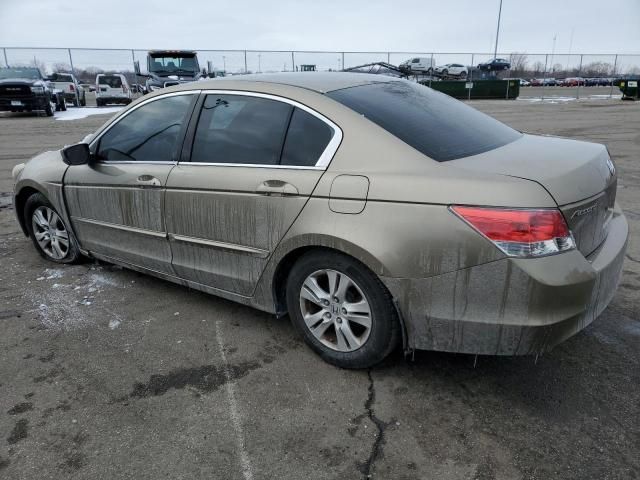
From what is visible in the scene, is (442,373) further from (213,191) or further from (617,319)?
(213,191)

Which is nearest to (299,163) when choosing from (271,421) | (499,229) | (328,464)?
(499,229)

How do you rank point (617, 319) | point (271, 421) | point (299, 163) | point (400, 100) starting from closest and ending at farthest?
point (271, 421) → point (299, 163) → point (400, 100) → point (617, 319)

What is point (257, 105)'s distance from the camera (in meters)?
3.18

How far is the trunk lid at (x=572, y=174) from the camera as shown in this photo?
2383 mm

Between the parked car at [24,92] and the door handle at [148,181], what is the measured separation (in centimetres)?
1822

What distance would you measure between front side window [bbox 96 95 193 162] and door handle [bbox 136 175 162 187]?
14 cm

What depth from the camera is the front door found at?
11.6ft

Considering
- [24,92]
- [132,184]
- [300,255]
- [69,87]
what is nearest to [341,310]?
[300,255]

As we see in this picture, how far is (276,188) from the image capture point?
9.53 ft

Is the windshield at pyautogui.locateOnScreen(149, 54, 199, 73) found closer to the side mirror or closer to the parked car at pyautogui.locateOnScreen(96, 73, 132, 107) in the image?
the parked car at pyautogui.locateOnScreen(96, 73, 132, 107)

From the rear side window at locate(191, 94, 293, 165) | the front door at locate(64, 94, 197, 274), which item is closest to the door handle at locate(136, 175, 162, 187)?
the front door at locate(64, 94, 197, 274)

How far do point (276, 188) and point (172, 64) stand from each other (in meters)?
17.8

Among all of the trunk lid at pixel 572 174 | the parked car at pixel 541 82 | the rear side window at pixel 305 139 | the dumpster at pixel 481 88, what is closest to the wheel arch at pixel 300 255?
the rear side window at pixel 305 139

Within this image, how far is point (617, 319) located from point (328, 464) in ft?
7.77
